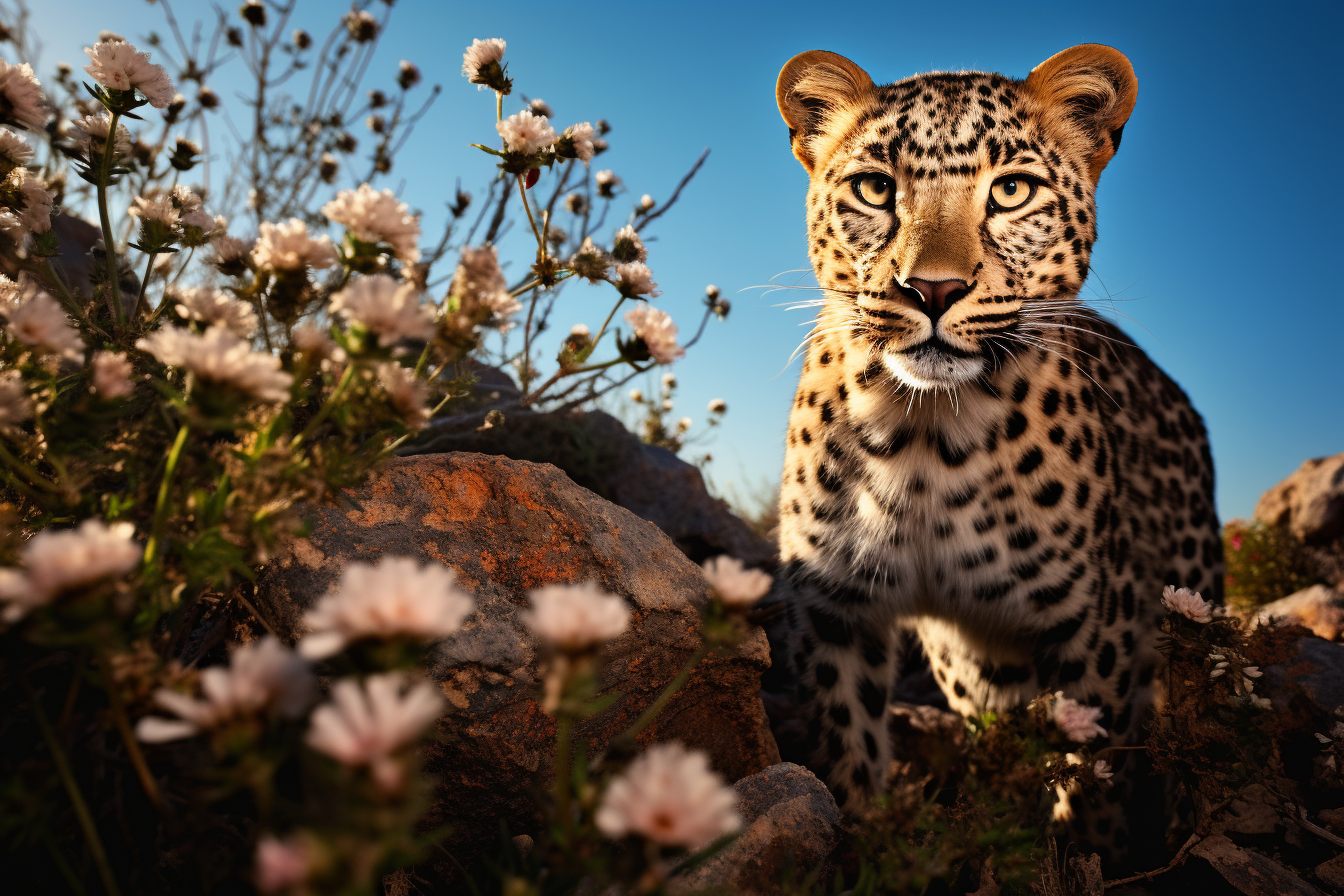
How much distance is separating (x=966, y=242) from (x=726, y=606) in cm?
183

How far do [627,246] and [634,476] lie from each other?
3.79m

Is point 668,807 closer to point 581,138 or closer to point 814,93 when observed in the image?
point 581,138

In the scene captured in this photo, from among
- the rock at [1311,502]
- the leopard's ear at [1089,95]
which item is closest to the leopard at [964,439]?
the leopard's ear at [1089,95]

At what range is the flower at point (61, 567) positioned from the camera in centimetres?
84

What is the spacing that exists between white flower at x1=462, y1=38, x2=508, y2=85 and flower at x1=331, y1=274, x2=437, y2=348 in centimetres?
141

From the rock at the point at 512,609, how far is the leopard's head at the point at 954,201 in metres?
1.05

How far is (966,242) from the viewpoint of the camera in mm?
2504

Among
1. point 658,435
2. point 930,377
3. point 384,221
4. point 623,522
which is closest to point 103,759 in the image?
point 384,221

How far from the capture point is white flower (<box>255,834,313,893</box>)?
0.70 meters

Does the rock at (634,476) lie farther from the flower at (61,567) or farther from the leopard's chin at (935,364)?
the flower at (61,567)

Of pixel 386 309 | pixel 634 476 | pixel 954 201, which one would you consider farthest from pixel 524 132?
pixel 634 476

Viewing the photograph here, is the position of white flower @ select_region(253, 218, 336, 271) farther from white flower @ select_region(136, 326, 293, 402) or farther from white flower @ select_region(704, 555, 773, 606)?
white flower @ select_region(704, 555, 773, 606)

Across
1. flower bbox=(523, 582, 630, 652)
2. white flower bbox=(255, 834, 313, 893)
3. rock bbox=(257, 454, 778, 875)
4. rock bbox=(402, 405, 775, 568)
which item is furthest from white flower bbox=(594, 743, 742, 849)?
rock bbox=(402, 405, 775, 568)

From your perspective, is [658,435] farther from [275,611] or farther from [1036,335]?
[275,611]
